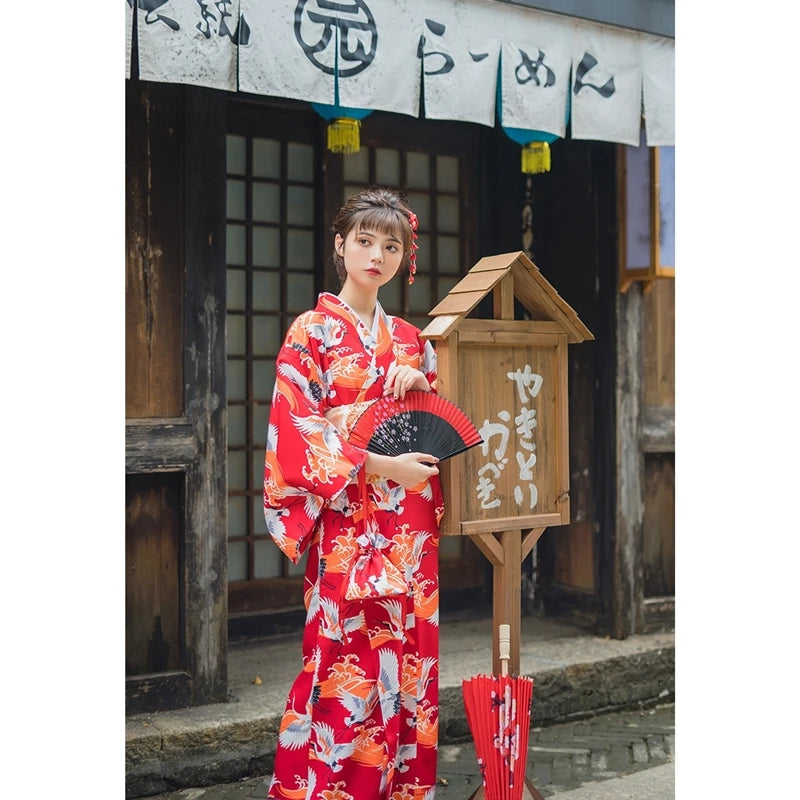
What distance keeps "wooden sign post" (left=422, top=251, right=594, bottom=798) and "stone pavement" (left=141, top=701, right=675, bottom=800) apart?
989 millimetres

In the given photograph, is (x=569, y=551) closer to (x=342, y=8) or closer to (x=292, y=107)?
(x=292, y=107)

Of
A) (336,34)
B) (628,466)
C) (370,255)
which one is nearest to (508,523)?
(370,255)

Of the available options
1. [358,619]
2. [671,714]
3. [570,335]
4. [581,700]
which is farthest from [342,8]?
[671,714]

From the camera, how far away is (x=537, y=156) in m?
5.70

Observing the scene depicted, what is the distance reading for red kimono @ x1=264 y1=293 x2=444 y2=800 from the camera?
13.3ft

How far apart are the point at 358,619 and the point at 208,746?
4.53 feet

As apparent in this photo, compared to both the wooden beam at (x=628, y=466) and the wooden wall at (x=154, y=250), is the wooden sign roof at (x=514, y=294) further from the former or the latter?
the wooden beam at (x=628, y=466)

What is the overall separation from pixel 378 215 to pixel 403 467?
938 millimetres

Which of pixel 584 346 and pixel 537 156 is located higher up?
pixel 537 156

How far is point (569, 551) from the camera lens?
24.0ft

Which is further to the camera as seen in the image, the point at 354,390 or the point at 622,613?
the point at 622,613

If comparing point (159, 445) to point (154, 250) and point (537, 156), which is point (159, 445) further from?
point (537, 156)

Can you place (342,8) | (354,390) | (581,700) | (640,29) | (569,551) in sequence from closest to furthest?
(354,390)
(342,8)
(640,29)
(581,700)
(569,551)

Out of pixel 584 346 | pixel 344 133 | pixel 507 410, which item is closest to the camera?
pixel 507 410
